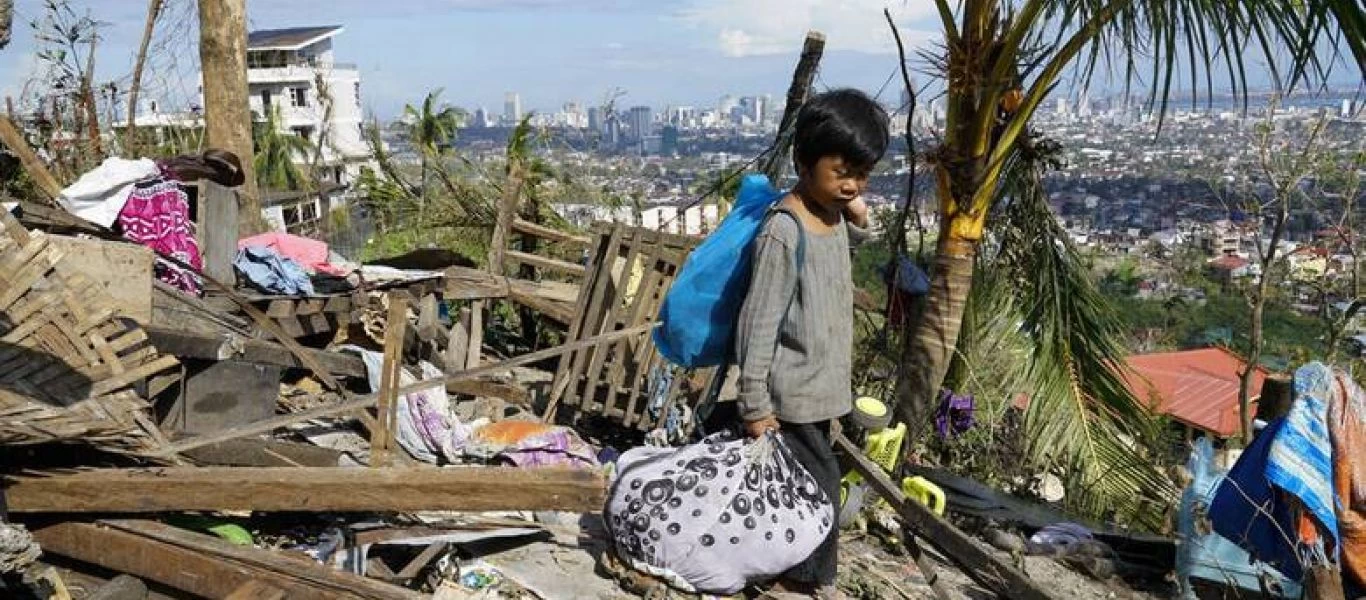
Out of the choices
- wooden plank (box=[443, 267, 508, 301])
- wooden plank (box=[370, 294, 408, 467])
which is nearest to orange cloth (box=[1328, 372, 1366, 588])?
wooden plank (box=[370, 294, 408, 467])

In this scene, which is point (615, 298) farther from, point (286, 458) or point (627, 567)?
point (627, 567)

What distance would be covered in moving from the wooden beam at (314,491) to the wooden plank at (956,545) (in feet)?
3.13

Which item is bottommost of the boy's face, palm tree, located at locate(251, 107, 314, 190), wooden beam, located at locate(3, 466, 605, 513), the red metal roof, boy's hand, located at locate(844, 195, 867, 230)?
the red metal roof

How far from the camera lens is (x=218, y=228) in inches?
246

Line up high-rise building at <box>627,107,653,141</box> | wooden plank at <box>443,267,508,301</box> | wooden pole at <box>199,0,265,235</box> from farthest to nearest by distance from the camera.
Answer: high-rise building at <box>627,107,653,141</box>, wooden pole at <box>199,0,265,235</box>, wooden plank at <box>443,267,508,301</box>

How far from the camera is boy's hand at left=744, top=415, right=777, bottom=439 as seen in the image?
2.96m

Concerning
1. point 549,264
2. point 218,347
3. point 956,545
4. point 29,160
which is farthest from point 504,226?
point 956,545

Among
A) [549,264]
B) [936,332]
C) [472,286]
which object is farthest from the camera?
[549,264]

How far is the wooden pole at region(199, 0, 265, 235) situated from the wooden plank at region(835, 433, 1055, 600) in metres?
6.75

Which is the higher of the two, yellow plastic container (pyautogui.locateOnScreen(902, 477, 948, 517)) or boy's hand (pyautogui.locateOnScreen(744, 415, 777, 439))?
boy's hand (pyautogui.locateOnScreen(744, 415, 777, 439))

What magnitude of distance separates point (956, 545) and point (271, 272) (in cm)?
460

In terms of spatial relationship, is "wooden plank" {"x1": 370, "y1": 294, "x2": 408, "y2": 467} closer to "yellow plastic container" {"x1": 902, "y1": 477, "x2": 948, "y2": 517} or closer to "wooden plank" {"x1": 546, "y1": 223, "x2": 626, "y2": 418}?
"yellow plastic container" {"x1": 902, "y1": 477, "x2": 948, "y2": 517}

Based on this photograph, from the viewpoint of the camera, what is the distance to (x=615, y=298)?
6105 millimetres

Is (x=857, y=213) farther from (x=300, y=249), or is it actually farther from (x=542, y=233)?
(x=542, y=233)
